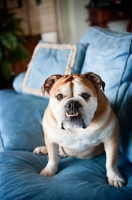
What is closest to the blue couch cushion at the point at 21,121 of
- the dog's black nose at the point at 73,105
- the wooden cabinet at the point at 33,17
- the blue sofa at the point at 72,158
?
the blue sofa at the point at 72,158

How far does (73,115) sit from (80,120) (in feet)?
0.10

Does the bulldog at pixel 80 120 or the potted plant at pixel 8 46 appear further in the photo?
the potted plant at pixel 8 46

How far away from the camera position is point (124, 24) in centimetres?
327

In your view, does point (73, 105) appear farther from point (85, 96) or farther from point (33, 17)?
point (33, 17)

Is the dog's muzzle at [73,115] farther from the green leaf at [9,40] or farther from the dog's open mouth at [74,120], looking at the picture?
the green leaf at [9,40]

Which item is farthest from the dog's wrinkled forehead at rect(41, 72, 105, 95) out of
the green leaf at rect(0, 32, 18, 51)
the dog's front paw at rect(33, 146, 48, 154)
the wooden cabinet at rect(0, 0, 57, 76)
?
the wooden cabinet at rect(0, 0, 57, 76)

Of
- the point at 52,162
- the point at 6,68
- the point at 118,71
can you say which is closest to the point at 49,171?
the point at 52,162

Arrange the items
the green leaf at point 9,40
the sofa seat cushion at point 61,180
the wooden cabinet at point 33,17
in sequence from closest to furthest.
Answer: the sofa seat cushion at point 61,180, the green leaf at point 9,40, the wooden cabinet at point 33,17

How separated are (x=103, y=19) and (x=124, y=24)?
26.6 inches

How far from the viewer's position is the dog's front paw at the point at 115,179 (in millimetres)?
992

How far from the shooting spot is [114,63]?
4.36ft

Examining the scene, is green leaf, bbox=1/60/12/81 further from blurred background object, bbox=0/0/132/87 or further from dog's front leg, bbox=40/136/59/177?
dog's front leg, bbox=40/136/59/177

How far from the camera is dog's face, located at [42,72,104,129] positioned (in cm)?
90

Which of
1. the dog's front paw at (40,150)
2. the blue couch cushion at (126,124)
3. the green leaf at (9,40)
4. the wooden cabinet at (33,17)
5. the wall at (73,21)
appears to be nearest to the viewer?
the blue couch cushion at (126,124)
